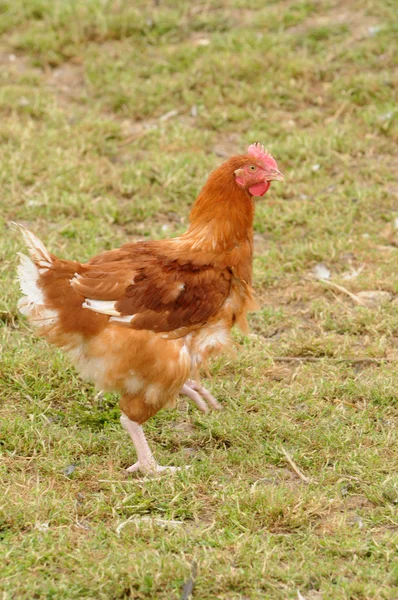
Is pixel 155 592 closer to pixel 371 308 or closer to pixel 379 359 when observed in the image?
pixel 379 359

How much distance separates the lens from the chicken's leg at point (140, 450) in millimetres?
4875

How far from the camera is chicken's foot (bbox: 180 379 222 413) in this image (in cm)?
546

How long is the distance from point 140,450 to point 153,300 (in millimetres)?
795

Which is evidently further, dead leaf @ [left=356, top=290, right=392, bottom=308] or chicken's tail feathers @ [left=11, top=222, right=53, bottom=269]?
dead leaf @ [left=356, top=290, right=392, bottom=308]

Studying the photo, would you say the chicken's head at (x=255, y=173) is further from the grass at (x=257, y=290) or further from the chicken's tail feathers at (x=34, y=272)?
the grass at (x=257, y=290)

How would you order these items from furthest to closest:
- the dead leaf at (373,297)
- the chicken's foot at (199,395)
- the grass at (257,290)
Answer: the dead leaf at (373,297) → the chicken's foot at (199,395) → the grass at (257,290)

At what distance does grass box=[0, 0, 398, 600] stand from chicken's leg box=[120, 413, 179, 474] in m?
0.12

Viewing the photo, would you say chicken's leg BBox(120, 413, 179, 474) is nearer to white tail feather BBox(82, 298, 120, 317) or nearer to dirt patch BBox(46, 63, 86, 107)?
white tail feather BBox(82, 298, 120, 317)

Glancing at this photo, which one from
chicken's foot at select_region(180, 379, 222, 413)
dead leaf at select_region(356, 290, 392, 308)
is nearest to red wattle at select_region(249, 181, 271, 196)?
chicken's foot at select_region(180, 379, 222, 413)

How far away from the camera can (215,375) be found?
5.90 meters

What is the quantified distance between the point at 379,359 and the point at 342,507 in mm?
1517

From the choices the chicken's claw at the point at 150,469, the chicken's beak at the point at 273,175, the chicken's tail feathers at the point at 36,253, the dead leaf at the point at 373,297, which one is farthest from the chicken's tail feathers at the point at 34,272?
the dead leaf at the point at 373,297

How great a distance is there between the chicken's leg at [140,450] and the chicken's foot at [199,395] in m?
0.57

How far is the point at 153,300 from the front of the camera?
4.88 metres
